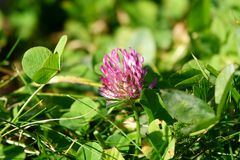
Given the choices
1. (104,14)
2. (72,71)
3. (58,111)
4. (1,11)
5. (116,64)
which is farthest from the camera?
(1,11)

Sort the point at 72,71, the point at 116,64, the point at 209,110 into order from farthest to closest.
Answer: the point at 72,71 → the point at 116,64 → the point at 209,110

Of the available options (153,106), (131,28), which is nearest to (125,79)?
(153,106)

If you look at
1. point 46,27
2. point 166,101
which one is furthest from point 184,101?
point 46,27

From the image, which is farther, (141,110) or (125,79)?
(141,110)

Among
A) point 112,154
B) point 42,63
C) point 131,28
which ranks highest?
point 42,63

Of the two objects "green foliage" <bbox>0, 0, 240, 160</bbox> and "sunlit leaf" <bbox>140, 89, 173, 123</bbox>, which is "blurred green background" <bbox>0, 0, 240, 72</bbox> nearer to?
"green foliage" <bbox>0, 0, 240, 160</bbox>

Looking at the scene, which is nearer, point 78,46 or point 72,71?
point 72,71

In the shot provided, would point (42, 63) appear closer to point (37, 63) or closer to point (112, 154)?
point (37, 63)

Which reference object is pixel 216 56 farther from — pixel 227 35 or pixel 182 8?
pixel 182 8
